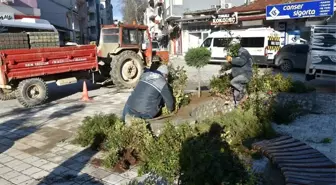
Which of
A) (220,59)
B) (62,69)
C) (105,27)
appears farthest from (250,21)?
(62,69)

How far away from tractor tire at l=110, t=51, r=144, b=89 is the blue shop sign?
11.2m

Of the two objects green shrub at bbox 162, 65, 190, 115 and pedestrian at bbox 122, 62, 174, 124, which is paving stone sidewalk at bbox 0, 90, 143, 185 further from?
green shrub at bbox 162, 65, 190, 115

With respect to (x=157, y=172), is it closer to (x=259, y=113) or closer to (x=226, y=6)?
(x=259, y=113)

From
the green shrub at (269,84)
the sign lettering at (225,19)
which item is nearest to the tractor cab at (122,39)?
the green shrub at (269,84)

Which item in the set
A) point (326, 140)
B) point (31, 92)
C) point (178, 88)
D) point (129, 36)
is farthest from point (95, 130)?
point (129, 36)

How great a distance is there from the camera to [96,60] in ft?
37.3

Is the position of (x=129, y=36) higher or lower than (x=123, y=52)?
higher

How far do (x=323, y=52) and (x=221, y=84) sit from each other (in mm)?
5145

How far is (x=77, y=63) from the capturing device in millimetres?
10781

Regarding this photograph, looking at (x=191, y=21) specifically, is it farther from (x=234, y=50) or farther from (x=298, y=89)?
(x=298, y=89)

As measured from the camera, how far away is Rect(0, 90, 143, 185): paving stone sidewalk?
4.49 meters

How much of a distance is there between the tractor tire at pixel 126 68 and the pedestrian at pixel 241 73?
5887 mm

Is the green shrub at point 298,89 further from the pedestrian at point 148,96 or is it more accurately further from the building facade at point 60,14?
the building facade at point 60,14

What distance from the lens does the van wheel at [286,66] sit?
53.4ft
